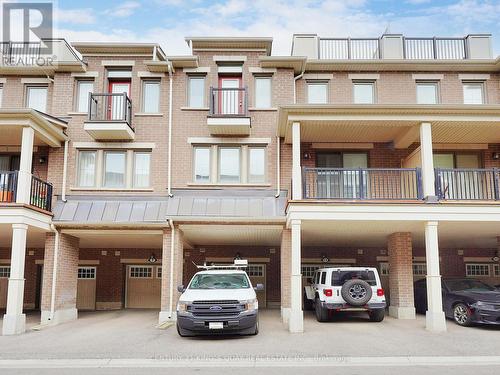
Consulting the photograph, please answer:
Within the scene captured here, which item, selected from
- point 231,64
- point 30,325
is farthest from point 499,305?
point 30,325

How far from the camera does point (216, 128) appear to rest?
16.9m

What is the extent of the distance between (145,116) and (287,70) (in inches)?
215

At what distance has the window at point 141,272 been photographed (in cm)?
1998

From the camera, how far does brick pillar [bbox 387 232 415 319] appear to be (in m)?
15.9

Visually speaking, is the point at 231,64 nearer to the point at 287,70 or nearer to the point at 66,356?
the point at 287,70

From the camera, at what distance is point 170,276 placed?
15703 mm

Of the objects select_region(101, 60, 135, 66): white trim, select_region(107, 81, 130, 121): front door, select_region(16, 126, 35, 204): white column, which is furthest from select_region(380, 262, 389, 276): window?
select_region(16, 126, 35, 204): white column

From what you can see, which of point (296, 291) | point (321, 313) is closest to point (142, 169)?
point (296, 291)

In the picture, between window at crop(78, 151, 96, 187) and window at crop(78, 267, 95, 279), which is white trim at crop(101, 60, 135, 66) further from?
window at crop(78, 267, 95, 279)

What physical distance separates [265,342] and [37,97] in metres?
13.0

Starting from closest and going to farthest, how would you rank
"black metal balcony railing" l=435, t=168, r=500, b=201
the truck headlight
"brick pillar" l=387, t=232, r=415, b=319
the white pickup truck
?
the white pickup truck → the truck headlight → "brick pillar" l=387, t=232, r=415, b=319 → "black metal balcony railing" l=435, t=168, r=500, b=201

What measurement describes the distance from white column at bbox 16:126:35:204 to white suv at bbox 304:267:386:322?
30.7 feet

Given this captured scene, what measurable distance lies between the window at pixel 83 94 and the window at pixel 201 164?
445 cm

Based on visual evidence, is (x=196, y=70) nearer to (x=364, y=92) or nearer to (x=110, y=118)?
(x=110, y=118)
